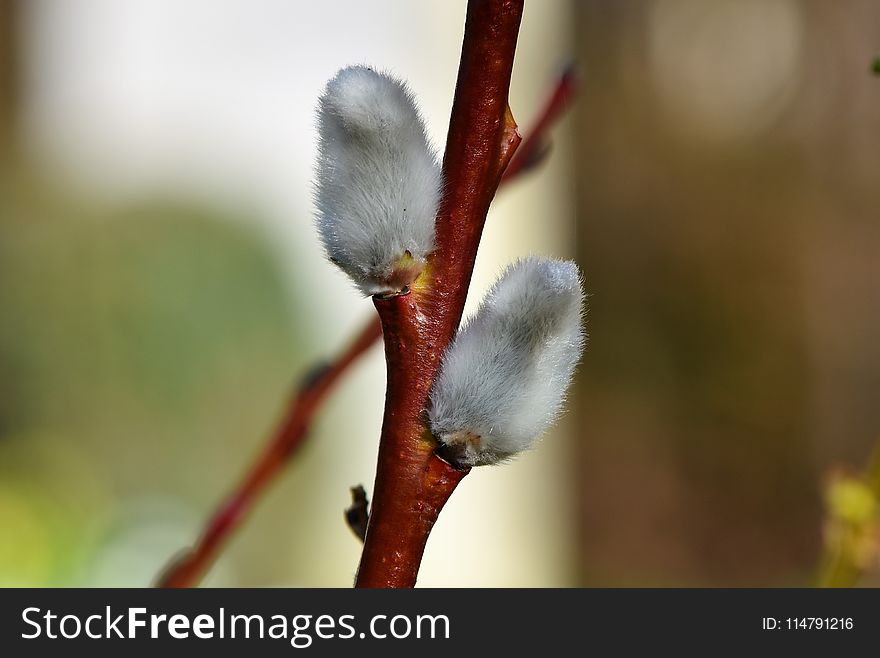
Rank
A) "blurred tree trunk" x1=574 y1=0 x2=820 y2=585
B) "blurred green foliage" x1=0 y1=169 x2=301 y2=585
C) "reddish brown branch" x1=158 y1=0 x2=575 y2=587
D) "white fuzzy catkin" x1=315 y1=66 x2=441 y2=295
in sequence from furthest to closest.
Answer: "blurred tree trunk" x1=574 y1=0 x2=820 y2=585 → "blurred green foliage" x1=0 y1=169 x2=301 y2=585 → "reddish brown branch" x1=158 y1=0 x2=575 y2=587 → "white fuzzy catkin" x1=315 y1=66 x2=441 y2=295

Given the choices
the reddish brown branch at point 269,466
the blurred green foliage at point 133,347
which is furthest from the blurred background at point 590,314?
the reddish brown branch at point 269,466

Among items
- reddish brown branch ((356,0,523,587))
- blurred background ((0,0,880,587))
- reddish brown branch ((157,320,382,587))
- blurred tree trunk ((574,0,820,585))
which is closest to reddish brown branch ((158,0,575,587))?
reddish brown branch ((157,320,382,587))

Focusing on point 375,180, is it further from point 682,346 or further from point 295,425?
point 682,346

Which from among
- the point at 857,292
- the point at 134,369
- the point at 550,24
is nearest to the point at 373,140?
the point at 134,369

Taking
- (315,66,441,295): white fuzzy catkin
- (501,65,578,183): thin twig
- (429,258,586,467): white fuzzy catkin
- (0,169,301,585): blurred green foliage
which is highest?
(0,169,301,585): blurred green foliage

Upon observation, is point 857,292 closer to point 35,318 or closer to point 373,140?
point 35,318

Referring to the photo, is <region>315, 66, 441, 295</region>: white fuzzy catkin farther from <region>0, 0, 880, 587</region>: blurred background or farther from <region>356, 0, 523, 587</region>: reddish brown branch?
<region>0, 0, 880, 587</region>: blurred background

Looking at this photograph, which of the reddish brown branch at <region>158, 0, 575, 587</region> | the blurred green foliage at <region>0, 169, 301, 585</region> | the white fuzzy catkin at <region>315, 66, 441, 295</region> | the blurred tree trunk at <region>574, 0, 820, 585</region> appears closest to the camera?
the white fuzzy catkin at <region>315, 66, 441, 295</region>

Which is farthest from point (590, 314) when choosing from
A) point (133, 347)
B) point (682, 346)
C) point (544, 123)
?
→ point (544, 123)
